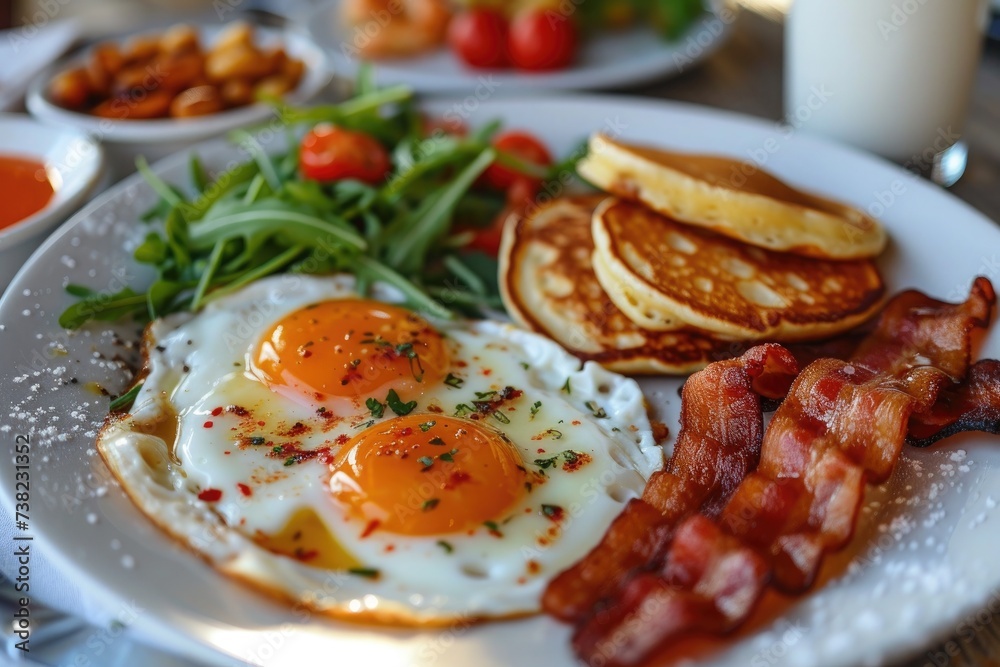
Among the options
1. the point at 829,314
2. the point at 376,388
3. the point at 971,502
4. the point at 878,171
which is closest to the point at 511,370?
the point at 376,388

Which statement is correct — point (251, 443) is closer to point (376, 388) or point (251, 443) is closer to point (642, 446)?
point (376, 388)

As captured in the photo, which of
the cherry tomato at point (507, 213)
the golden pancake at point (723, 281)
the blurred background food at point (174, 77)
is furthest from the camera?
the blurred background food at point (174, 77)

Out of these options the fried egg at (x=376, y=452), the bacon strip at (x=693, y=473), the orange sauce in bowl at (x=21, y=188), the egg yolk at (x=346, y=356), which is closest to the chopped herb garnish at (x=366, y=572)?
the fried egg at (x=376, y=452)

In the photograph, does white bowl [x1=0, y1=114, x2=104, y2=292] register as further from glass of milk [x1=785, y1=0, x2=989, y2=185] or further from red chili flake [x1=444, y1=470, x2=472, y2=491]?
glass of milk [x1=785, y1=0, x2=989, y2=185]

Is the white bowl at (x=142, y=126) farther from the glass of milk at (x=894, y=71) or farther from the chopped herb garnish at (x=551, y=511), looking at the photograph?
the chopped herb garnish at (x=551, y=511)

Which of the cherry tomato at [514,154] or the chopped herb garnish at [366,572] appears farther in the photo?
the cherry tomato at [514,154]

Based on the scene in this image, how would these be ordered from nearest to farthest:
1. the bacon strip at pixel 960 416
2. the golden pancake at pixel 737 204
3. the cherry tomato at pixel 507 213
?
the bacon strip at pixel 960 416, the golden pancake at pixel 737 204, the cherry tomato at pixel 507 213

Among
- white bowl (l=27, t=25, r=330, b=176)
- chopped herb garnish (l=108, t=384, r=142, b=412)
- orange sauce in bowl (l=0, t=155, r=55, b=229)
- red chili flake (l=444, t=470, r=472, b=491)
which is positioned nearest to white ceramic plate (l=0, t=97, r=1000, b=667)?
chopped herb garnish (l=108, t=384, r=142, b=412)
